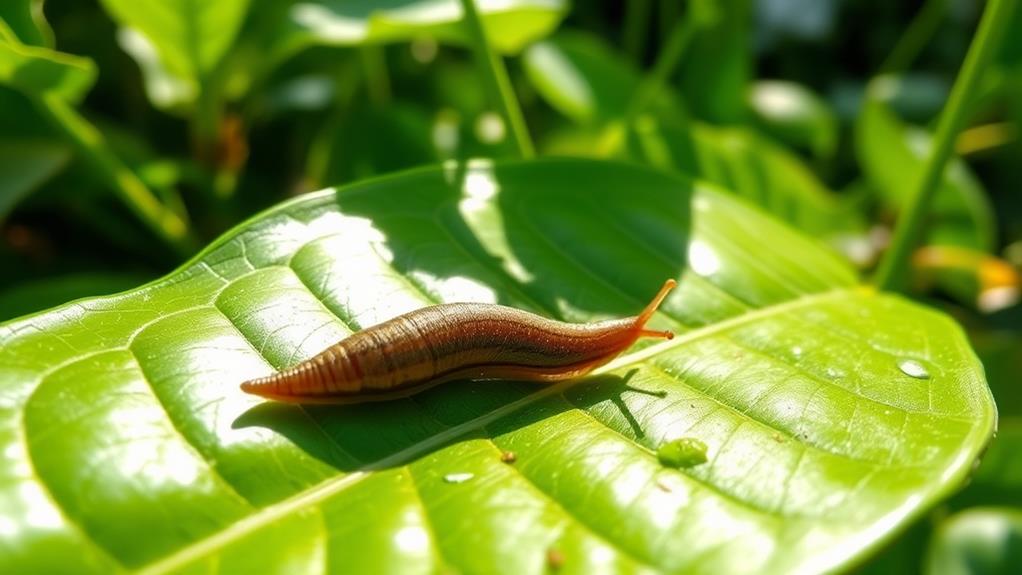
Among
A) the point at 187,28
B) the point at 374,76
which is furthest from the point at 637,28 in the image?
the point at 187,28

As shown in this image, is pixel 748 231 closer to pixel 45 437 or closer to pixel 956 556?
pixel 956 556

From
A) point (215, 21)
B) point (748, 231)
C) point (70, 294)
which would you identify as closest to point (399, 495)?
point (70, 294)

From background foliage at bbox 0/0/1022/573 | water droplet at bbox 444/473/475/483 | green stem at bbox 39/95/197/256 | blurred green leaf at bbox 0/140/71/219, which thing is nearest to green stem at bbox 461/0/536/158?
background foliage at bbox 0/0/1022/573

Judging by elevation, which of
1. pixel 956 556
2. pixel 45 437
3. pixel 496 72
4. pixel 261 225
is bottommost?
pixel 956 556

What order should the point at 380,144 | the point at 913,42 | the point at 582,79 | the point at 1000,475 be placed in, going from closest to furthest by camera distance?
the point at 1000,475
the point at 380,144
the point at 582,79
the point at 913,42

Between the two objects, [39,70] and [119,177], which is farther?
[119,177]

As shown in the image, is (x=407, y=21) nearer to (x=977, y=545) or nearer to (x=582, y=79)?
(x=582, y=79)
